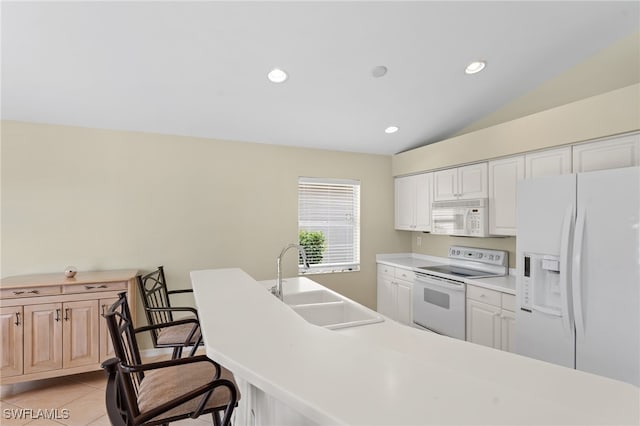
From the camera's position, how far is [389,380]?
0.73 m

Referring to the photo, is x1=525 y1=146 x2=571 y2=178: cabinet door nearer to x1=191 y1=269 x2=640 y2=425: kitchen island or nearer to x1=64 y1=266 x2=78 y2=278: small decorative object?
x1=191 y1=269 x2=640 y2=425: kitchen island

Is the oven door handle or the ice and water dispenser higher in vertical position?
the ice and water dispenser

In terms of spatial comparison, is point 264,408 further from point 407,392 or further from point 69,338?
point 69,338

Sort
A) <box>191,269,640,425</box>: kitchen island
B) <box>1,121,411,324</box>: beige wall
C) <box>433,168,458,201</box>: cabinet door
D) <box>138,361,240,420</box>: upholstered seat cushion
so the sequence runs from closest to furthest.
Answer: <box>191,269,640,425</box>: kitchen island, <box>138,361,240,420</box>: upholstered seat cushion, <box>1,121,411,324</box>: beige wall, <box>433,168,458,201</box>: cabinet door

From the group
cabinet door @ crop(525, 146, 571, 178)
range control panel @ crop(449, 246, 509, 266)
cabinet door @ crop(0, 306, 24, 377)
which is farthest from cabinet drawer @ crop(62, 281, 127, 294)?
cabinet door @ crop(525, 146, 571, 178)

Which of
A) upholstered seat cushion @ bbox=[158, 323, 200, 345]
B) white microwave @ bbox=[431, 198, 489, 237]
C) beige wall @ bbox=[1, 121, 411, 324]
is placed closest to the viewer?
upholstered seat cushion @ bbox=[158, 323, 200, 345]

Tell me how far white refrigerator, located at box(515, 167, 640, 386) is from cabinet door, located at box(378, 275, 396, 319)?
1.81 meters

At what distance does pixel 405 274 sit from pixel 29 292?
12.4ft

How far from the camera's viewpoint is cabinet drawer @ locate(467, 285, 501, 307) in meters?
2.82

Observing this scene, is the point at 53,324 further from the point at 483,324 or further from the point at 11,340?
the point at 483,324

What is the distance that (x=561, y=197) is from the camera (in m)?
2.20

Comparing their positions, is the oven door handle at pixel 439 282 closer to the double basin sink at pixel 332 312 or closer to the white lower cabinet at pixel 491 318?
the white lower cabinet at pixel 491 318

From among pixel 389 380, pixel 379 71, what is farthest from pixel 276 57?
pixel 389 380

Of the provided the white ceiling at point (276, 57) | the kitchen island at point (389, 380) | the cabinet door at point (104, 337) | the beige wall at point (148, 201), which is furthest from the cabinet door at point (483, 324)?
the cabinet door at point (104, 337)
